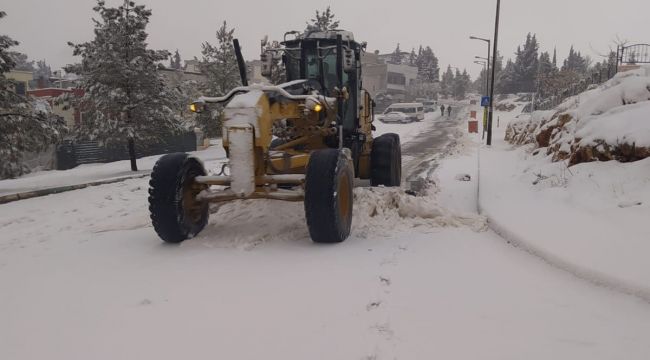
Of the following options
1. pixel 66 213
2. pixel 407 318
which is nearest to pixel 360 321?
pixel 407 318

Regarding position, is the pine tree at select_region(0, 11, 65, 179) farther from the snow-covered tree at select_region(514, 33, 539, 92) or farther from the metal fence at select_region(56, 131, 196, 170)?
the snow-covered tree at select_region(514, 33, 539, 92)

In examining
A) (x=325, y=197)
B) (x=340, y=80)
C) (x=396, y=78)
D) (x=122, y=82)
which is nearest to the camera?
(x=325, y=197)

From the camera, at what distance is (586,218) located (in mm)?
5781

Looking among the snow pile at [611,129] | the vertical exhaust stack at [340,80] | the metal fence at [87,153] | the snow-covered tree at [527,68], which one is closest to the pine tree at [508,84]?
the snow-covered tree at [527,68]

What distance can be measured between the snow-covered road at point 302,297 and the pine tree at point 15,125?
8.91 meters

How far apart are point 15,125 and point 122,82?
4.44 m

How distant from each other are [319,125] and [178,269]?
10.4 ft

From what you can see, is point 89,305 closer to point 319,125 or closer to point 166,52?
point 319,125

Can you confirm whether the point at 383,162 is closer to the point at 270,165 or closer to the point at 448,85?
the point at 270,165

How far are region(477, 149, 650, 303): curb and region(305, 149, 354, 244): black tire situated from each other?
6.96 feet

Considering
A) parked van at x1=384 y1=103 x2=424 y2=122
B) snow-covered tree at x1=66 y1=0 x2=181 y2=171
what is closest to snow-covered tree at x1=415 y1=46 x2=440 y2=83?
parked van at x1=384 y1=103 x2=424 y2=122

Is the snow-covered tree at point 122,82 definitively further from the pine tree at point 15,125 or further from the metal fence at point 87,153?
the metal fence at point 87,153

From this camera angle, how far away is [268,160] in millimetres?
5676

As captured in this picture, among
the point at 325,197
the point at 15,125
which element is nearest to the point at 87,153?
the point at 15,125
